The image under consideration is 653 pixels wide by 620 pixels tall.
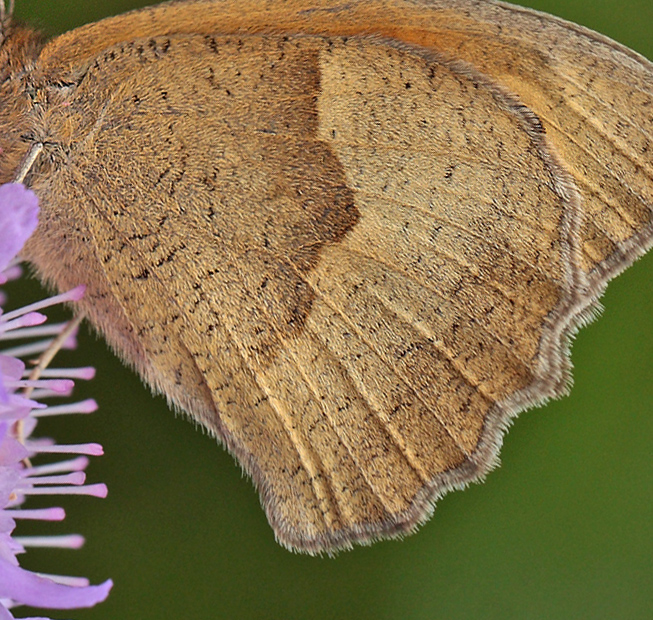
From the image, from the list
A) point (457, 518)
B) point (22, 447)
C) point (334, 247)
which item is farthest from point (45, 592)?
point (457, 518)

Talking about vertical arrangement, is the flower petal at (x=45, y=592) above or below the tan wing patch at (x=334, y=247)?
below

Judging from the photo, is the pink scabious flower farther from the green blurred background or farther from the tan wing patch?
the green blurred background

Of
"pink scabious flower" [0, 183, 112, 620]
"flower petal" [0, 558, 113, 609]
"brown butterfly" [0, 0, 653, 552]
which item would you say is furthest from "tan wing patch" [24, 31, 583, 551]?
"flower petal" [0, 558, 113, 609]

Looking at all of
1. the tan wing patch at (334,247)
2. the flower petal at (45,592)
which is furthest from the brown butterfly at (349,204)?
the flower petal at (45,592)

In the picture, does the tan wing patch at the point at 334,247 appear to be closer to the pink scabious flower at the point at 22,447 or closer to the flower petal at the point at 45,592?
the pink scabious flower at the point at 22,447

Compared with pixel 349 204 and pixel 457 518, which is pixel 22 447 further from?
pixel 457 518

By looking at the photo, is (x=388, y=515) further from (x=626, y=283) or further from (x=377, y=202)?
(x=626, y=283)

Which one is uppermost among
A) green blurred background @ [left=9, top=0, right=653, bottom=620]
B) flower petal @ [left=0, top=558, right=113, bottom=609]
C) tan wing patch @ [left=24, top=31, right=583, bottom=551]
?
A: tan wing patch @ [left=24, top=31, right=583, bottom=551]
